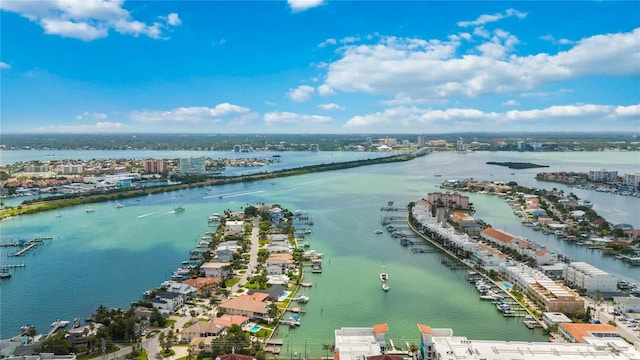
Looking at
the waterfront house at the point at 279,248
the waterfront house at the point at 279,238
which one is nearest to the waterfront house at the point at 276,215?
the waterfront house at the point at 279,238

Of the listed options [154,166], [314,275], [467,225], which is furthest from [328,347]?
[154,166]

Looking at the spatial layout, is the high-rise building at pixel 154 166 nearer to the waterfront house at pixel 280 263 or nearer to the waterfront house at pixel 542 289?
the waterfront house at pixel 280 263

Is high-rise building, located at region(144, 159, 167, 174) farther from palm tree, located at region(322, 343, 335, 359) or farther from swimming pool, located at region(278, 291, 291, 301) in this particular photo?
palm tree, located at region(322, 343, 335, 359)

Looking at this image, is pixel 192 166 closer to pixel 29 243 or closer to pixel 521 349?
pixel 29 243

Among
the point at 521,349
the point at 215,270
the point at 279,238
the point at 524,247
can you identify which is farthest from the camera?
the point at 279,238

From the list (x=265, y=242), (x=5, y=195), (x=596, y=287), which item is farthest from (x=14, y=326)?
(x=5, y=195)

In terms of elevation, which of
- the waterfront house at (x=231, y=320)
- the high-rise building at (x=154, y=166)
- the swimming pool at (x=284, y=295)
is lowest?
the swimming pool at (x=284, y=295)

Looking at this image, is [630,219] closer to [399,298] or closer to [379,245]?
[379,245]
